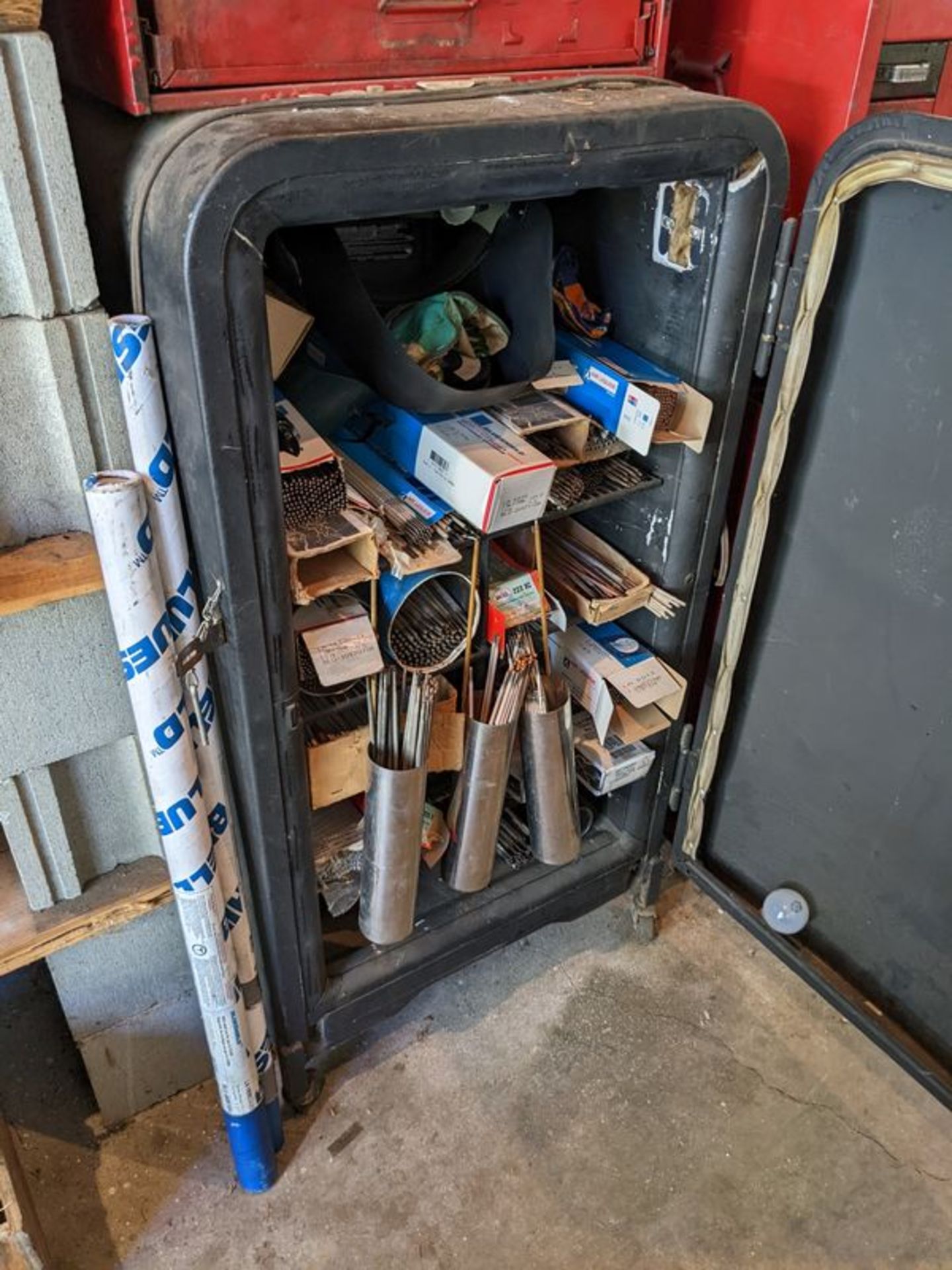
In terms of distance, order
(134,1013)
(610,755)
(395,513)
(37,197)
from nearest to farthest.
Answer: (37,197), (395,513), (134,1013), (610,755)

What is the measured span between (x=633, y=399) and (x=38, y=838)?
0.98 metres

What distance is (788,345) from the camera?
1366 mm

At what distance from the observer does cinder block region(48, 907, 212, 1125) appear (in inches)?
59.1

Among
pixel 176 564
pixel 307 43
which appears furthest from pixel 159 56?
pixel 176 564

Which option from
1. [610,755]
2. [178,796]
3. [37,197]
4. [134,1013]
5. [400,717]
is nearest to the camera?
[37,197]

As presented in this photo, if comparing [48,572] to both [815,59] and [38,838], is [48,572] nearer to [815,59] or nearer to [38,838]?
[38,838]

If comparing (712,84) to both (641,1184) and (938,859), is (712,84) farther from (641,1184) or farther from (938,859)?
(641,1184)

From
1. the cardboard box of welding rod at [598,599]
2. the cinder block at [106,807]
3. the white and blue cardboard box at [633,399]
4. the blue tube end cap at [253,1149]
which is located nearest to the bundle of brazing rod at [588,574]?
the cardboard box of welding rod at [598,599]

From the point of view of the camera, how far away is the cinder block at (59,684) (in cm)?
119

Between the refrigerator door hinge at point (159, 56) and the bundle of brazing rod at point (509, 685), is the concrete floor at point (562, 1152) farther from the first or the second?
the refrigerator door hinge at point (159, 56)

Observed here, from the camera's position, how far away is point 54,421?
1112 mm

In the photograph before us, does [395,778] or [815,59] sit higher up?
[815,59]

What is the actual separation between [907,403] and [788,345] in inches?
6.9

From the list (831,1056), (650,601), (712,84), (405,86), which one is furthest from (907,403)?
(831,1056)
